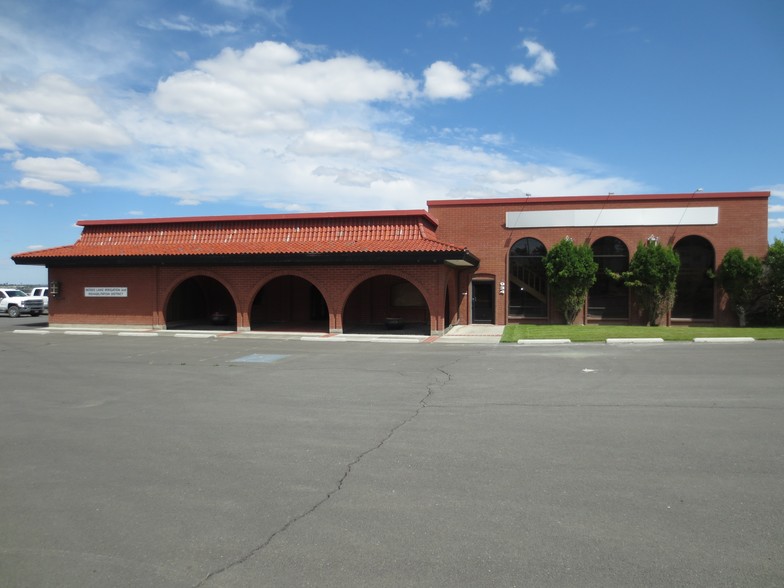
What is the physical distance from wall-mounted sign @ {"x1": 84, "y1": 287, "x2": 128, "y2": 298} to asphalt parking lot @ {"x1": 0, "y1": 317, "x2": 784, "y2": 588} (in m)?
15.5

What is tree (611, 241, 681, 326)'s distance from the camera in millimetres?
25766

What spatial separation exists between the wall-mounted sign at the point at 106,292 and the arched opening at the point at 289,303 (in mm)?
5981

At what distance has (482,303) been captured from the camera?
28734mm

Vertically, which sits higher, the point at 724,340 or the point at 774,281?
the point at 774,281

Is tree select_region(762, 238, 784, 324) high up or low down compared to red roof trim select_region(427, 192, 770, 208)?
down

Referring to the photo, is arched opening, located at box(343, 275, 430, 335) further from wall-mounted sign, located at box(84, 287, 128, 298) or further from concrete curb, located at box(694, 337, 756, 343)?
concrete curb, located at box(694, 337, 756, 343)

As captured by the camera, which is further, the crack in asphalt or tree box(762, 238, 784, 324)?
tree box(762, 238, 784, 324)

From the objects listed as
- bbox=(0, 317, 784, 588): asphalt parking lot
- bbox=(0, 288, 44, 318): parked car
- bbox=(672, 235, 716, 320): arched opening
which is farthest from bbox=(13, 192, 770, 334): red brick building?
bbox=(0, 317, 784, 588): asphalt parking lot

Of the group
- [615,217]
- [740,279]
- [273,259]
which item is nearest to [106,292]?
[273,259]

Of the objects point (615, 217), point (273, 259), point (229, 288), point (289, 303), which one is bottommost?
point (289, 303)

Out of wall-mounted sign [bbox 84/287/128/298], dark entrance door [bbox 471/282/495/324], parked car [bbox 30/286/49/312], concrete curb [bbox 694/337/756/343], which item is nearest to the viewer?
concrete curb [bbox 694/337/756/343]

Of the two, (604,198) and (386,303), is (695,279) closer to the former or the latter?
(604,198)

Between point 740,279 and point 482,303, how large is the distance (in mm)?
11184

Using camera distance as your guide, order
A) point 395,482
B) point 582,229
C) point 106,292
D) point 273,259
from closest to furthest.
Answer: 1. point 395,482
2. point 273,259
3. point 106,292
4. point 582,229
